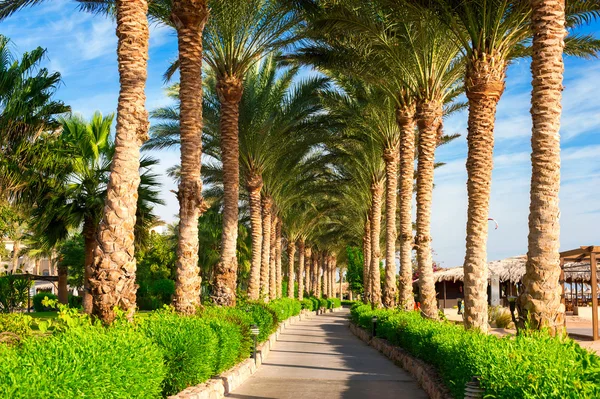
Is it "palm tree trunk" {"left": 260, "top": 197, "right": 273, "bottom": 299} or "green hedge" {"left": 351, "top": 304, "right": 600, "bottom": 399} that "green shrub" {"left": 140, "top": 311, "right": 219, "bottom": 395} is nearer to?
"green hedge" {"left": 351, "top": 304, "right": 600, "bottom": 399}

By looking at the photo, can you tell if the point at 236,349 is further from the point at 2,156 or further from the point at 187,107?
the point at 2,156

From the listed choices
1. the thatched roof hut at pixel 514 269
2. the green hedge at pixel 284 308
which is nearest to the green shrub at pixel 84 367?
the green hedge at pixel 284 308

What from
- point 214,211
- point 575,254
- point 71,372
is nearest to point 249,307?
point 575,254

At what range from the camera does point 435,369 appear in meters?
12.8

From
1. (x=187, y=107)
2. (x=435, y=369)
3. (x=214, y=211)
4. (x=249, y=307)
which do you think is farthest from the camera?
(x=214, y=211)

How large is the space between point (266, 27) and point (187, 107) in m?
6.57

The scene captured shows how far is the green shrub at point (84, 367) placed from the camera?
17.0 ft

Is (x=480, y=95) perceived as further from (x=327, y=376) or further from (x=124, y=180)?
(x=124, y=180)

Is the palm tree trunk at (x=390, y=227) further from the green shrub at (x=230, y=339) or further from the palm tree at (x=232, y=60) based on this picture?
the green shrub at (x=230, y=339)

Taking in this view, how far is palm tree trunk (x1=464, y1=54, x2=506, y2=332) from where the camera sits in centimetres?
1424

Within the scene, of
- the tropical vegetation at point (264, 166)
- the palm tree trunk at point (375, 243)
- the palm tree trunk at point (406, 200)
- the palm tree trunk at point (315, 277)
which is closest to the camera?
the tropical vegetation at point (264, 166)

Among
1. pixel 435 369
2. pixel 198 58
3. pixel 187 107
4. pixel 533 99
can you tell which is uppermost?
pixel 198 58

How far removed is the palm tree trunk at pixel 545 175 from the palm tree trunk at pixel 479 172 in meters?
3.75

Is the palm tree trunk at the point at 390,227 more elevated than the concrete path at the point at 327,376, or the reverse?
the palm tree trunk at the point at 390,227
